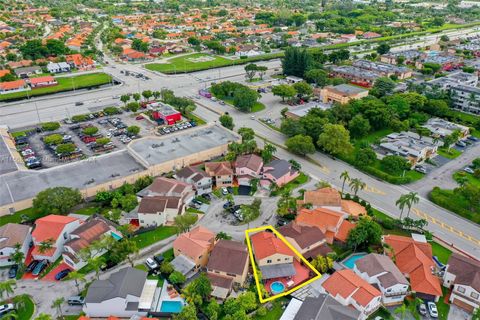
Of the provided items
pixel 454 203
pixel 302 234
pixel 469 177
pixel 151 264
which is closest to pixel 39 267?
pixel 151 264

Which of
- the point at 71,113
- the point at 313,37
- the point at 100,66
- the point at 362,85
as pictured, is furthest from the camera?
the point at 313,37

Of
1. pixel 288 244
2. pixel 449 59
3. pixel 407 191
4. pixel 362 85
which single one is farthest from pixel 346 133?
pixel 449 59

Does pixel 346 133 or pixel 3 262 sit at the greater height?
pixel 346 133

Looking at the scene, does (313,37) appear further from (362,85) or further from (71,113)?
(71,113)

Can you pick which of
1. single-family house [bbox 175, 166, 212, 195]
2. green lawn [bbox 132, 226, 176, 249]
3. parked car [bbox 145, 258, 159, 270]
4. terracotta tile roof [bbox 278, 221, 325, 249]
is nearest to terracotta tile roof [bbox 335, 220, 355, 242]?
terracotta tile roof [bbox 278, 221, 325, 249]

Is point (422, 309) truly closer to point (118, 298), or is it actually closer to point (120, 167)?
point (118, 298)

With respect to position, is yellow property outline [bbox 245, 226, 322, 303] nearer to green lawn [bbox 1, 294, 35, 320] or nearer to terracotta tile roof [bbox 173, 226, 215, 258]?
terracotta tile roof [bbox 173, 226, 215, 258]

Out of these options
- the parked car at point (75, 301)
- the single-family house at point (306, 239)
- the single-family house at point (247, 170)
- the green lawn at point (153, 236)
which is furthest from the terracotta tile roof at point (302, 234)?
the parked car at point (75, 301)
